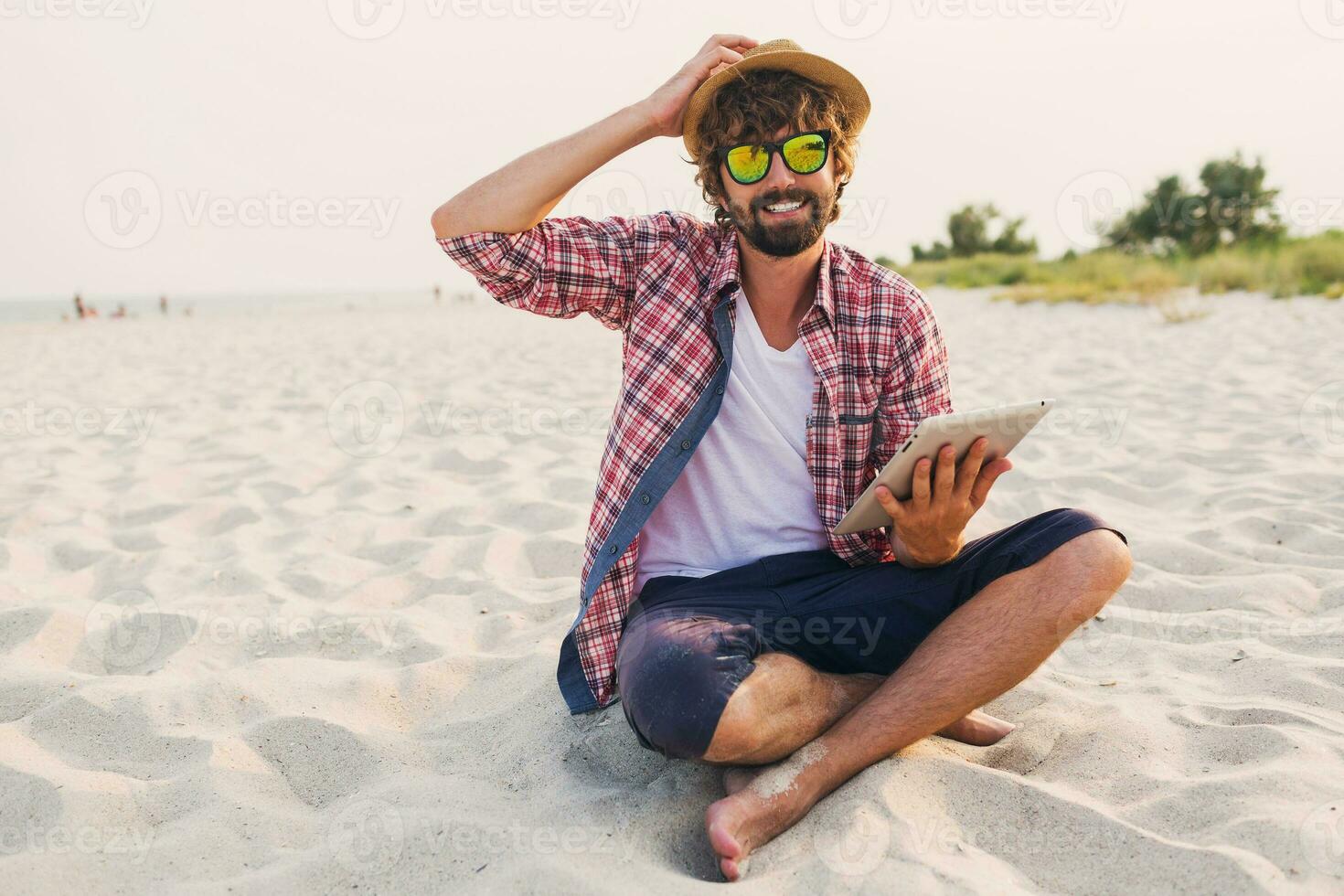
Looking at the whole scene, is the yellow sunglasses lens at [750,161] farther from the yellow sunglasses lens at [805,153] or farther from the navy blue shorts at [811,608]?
the navy blue shorts at [811,608]

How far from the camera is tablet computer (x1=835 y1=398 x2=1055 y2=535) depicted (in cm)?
180

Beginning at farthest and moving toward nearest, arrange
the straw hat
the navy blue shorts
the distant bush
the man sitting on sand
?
the distant bush < the straw hat < the man sitting on sand < the navy blue shorts

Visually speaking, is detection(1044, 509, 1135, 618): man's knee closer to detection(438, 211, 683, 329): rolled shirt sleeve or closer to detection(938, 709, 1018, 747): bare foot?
detection(938, 709, 1018, 747): bare foot

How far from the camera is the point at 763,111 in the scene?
7.41 ft

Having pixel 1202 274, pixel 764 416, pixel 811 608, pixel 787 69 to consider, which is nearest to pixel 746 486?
pixel 764 416

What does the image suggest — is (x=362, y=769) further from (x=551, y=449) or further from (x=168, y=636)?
(x=551, y=449)

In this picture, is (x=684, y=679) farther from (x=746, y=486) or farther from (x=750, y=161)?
(x=750, y=161)

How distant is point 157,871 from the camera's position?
168 cm

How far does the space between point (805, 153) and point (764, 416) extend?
24.6 inches

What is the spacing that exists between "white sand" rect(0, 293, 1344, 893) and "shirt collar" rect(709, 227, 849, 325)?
1021 millimetres

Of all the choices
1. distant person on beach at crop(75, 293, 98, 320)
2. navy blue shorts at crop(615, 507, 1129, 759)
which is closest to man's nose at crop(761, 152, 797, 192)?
navy blue shorts at crop(615, 507, 1129, 759)

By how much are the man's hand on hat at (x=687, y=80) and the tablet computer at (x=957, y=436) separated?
0.97m

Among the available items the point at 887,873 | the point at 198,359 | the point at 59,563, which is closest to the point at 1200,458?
the point at 887,873

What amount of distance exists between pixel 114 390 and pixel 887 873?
24.1 ft
